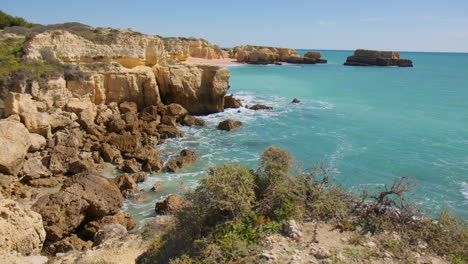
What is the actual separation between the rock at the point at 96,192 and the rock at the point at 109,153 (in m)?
4.12

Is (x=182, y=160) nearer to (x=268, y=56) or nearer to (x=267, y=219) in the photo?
(x=267, y=219)

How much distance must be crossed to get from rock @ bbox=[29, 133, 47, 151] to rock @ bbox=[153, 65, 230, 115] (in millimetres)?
10926

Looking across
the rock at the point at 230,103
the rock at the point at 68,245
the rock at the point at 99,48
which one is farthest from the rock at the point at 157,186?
the rock at the point at 230,103

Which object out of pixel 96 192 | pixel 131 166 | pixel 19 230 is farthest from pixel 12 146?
pixel 19 230

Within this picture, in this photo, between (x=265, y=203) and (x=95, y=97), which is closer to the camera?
(x=265, y=203)

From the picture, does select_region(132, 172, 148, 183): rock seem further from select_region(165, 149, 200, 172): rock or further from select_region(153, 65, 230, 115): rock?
select_region(153, 65, 230, 115): rock

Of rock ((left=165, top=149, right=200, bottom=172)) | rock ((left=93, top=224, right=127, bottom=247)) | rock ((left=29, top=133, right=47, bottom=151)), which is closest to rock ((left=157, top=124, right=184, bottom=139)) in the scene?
rock ((left=165, top=149, right=200, bottom=172))

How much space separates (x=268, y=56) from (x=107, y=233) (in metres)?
79.3

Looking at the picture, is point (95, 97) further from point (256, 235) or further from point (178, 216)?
point (256, 235)

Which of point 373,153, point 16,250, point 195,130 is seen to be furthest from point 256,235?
point 195,130

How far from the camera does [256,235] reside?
721cm

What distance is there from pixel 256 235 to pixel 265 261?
0.79 meters

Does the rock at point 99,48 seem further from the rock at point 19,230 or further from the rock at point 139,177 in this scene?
the rock at point 19,230

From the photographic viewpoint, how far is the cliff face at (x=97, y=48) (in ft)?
67.9
